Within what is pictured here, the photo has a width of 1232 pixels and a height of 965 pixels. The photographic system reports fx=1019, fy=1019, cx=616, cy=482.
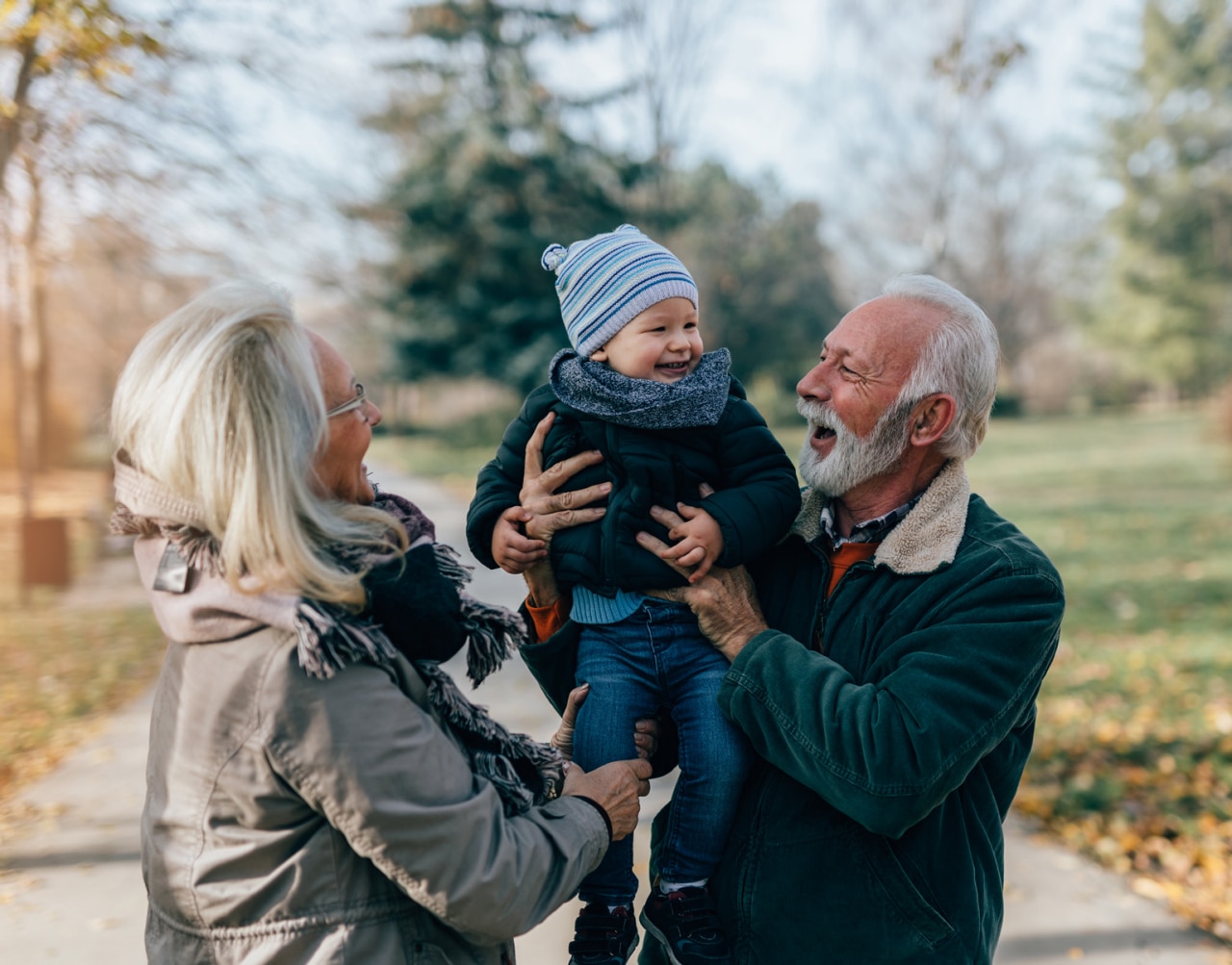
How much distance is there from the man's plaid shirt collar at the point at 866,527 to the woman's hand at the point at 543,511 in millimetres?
518

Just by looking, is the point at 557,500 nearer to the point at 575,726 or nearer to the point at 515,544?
the point at 515,544

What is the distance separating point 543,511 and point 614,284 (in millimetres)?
560

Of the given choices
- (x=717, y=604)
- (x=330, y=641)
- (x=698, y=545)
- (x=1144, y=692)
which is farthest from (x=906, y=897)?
(x=1144, y=692)

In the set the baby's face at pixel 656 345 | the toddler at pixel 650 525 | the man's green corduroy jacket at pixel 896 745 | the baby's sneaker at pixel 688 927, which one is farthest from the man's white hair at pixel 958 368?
the baby's sneaker at pixel 688 927

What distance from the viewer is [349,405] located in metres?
1.76

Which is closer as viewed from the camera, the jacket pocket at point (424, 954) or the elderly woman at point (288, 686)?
the elderly woman at point (288, 686)

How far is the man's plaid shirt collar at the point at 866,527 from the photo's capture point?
88.6 inches

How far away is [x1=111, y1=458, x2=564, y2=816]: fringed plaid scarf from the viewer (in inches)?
60.7

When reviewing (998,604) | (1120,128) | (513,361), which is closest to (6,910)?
(998,604)

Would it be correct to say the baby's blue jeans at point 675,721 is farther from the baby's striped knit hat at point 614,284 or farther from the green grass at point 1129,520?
the green grass at point 1129,520

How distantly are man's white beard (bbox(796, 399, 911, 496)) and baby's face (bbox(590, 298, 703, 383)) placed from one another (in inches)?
12.3

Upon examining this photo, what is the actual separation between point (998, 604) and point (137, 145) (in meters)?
8.35

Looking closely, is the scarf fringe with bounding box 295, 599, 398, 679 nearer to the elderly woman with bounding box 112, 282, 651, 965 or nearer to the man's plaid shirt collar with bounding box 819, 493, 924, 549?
the elderly woman with bounding box 112, 282, 651, 965

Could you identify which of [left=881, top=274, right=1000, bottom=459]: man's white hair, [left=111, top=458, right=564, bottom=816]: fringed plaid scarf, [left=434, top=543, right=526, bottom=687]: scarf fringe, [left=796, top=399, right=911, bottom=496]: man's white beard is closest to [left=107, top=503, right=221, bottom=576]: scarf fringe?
[left=111, top=458, right=564, bottom=816]: fringed plaid scarf
